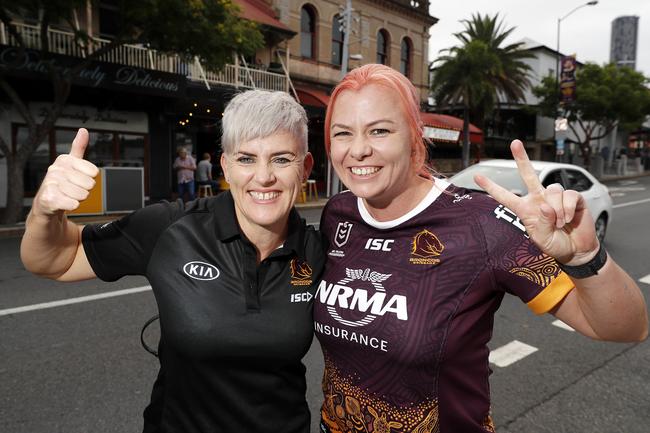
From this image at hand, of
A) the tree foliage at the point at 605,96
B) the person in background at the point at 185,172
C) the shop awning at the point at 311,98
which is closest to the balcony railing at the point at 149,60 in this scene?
the shop awning at the point at 311,98

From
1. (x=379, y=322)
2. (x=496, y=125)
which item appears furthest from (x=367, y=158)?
(x=496, y=125)

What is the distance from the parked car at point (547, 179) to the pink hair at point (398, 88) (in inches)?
227

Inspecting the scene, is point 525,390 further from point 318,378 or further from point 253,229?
point 253,229

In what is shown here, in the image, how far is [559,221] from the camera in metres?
1.31

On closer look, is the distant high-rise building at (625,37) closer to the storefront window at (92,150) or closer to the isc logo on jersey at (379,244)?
the storefront window at (92,150)

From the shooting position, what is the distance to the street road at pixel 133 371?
10.3 feet

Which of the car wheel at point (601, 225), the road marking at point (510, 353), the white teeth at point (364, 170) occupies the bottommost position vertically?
the road marking at point (510, 353)

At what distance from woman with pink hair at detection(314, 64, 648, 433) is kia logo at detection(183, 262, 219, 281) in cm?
44

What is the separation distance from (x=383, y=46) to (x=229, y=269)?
26331 mm

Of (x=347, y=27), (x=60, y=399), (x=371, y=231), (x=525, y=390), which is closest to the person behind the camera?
(x=371, y=231)

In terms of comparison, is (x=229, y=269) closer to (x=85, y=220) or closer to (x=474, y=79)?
(x=85, y=220)

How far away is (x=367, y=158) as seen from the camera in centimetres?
185

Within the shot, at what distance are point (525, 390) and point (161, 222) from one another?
3130 mm

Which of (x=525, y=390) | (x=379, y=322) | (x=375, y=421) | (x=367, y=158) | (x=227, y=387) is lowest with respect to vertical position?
(x=525, y=390)
